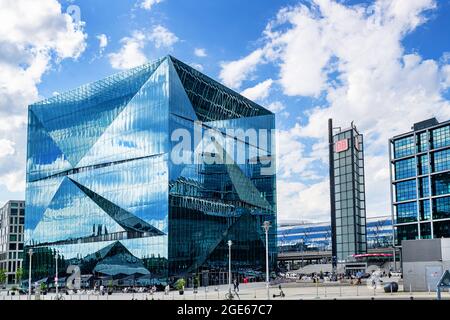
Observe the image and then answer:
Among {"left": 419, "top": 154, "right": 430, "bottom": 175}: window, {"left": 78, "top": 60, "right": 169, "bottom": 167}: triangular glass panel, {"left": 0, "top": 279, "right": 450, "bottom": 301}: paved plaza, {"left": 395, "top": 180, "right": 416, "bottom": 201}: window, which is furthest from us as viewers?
{"left": 395, "top": 180, "right": 416, "bottom": 201}: window

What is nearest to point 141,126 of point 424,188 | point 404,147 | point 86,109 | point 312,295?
point 86,109

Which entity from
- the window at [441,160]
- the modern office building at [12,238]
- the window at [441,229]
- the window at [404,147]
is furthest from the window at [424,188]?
the modern office building at [12,238]

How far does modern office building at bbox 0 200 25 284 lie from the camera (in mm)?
159750

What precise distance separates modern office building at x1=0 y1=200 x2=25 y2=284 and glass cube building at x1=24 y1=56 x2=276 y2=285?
166 feet

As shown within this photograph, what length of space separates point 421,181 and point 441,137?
404 inches

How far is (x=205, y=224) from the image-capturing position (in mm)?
94375

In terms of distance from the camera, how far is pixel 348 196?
410 feet

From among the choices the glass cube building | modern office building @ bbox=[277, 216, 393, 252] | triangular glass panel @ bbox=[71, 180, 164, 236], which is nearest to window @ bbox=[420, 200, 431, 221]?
the glass cube building

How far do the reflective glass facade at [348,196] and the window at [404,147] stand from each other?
1006cm

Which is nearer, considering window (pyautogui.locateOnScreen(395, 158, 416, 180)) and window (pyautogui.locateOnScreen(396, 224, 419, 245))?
window (pyautogui.locateOnScreen(396, 224, 419, 245))

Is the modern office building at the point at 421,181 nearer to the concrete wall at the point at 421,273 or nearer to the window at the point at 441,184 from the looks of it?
the window at the point at 441,184

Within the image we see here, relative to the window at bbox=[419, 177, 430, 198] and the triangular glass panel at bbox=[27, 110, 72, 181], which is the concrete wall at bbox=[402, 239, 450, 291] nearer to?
the window at bbox=[419, 177, 430, 198]

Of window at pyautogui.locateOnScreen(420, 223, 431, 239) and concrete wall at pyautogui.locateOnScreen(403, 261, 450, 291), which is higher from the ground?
window at pyautogui.locateOnScreen(420, 223, 431, 239)
